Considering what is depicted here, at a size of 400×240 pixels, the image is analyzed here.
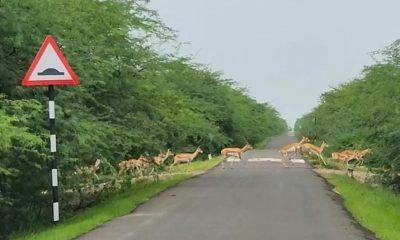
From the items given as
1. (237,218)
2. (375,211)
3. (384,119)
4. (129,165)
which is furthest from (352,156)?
(237,218)

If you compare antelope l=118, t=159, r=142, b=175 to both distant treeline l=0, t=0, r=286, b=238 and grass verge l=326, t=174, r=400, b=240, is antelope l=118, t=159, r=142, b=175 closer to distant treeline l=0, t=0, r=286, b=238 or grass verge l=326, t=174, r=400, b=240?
distant treeline l=0, t=0, r=286, b=238

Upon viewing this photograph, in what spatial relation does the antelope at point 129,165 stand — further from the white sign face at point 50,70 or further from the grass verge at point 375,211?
the white sign face at point 50,70

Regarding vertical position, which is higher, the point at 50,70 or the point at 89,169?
the point at 50,70

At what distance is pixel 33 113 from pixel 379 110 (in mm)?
15549

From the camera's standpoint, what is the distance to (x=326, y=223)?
13297 mm

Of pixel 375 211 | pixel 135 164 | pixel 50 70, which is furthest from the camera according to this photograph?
pixel 135 164

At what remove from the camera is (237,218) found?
1396cm

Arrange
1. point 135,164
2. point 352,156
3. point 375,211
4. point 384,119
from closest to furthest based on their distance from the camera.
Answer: point 375,211 < point 384,119 < point 135,164 < point 352,156

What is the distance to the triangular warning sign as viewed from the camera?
12836mm

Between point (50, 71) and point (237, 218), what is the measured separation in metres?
4.77

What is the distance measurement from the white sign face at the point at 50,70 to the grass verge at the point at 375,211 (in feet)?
21.4

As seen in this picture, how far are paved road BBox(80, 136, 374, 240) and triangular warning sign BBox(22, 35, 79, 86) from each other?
2944 millimetres

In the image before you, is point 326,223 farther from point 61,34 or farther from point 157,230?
point 61,34

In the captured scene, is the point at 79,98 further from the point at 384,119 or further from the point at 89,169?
the point at 384,119
